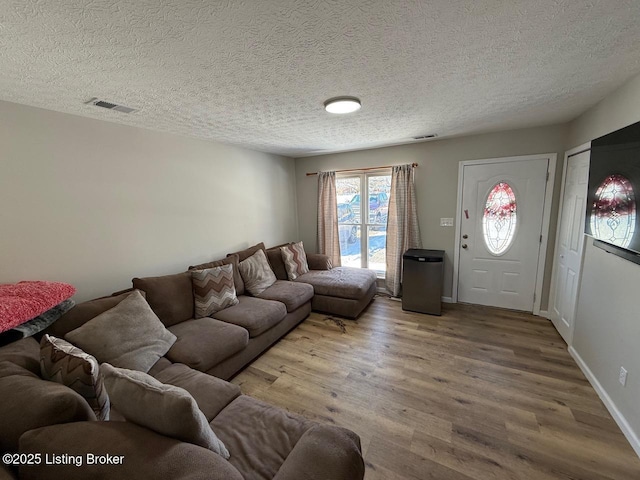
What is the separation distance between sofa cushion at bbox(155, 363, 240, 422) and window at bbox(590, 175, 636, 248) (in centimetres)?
276

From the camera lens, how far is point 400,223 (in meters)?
3.96

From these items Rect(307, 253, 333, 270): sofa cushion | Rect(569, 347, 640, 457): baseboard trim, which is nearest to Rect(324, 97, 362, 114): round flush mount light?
Rect(307, 253, 333, 270): sofa cushion

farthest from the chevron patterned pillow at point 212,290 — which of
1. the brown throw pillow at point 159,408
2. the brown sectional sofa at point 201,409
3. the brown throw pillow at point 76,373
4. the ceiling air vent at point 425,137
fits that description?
the ceiling air vent at point 425,137

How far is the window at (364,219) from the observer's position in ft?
13.8

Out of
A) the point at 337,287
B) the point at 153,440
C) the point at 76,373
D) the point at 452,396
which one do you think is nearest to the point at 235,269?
the point at 337,287

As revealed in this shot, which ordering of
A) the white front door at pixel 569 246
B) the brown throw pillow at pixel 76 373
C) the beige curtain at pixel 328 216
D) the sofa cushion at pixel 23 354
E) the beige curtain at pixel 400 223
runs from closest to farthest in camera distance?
the brown throw pillow at pixel 76 373
the sofa cushion at pixel 23 354
the white front door at pixel 569 246
the beige curtain at pixel 400 223
the beige curtain at pixel 328 216

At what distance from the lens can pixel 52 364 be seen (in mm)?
1274

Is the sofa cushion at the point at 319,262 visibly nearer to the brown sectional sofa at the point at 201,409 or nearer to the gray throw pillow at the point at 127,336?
the brown sectional sofa at the point at 201,409

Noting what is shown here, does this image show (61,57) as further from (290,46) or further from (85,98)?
(290,46)

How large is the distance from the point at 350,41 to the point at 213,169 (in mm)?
2547

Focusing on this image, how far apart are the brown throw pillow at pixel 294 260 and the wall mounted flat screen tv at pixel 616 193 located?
3228 mm

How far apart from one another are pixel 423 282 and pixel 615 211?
193 centimetres

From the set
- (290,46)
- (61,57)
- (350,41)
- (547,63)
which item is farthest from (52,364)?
(547,63)

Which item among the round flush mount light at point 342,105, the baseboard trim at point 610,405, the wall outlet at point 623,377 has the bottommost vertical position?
the baseboard trim at point 610,405
